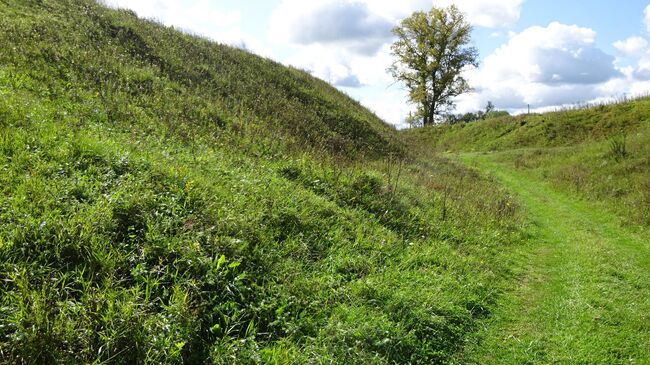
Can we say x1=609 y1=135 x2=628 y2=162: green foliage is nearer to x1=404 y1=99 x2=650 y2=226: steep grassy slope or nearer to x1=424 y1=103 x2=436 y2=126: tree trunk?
x1=404 y1=99 x2=650 y2=226: steep grassy slope

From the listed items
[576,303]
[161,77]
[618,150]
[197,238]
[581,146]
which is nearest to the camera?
[197,238]

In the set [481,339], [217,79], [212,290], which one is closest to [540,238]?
[481,339]

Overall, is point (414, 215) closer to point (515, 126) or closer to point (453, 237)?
point (453, 237)

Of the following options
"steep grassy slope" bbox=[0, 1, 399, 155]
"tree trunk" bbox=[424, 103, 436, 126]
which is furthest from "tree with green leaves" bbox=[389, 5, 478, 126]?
"steep grassy slope" bbox=[0, 1, 399, 155]

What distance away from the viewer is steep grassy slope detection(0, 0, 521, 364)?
14.6 ft

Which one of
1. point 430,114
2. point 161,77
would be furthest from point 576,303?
point 430,114

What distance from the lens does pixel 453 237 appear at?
10.6m

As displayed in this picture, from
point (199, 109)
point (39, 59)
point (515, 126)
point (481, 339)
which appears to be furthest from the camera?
point (515, 126)

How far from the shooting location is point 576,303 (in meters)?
7.58

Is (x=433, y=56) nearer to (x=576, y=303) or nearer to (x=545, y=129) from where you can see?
(x=545, y=129)

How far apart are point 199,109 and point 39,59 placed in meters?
4.72

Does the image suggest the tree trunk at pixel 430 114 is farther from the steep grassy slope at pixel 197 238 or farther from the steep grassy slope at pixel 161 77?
the steep grassy slope at pixel 197 238

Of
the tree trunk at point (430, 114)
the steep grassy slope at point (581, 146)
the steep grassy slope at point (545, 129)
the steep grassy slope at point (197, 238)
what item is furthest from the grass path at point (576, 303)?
the tree trunk at point (430, 114)

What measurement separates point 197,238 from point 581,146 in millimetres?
27870
